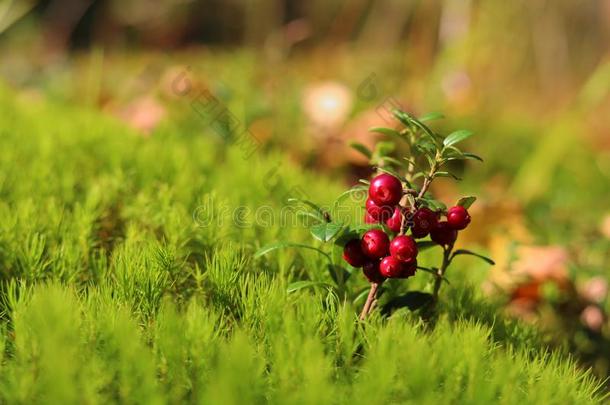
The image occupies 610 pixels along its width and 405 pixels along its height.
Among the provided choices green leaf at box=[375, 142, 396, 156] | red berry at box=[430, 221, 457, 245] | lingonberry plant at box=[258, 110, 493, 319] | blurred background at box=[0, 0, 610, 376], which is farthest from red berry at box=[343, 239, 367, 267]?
blurred background at box=[0, 0, 610, 376]

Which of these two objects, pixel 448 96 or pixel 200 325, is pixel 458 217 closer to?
pixel 200 325

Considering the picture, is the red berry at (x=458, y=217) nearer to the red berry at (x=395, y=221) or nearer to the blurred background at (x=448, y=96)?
the red berry at (x=395, y=221)

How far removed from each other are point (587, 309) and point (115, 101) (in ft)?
9.01

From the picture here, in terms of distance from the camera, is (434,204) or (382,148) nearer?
(434,204)

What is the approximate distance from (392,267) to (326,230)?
0.12m

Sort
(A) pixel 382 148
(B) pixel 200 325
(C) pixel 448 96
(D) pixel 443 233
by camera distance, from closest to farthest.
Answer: (B) pixel 200 325, (D) pixel 443 233, (A) pixel 382 148, (C) pixel 448 96

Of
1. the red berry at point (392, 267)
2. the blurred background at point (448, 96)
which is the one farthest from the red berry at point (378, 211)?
the blurred background at point (448, 96)

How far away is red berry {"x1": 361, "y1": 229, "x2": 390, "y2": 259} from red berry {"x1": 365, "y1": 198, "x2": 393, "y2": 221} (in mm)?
50

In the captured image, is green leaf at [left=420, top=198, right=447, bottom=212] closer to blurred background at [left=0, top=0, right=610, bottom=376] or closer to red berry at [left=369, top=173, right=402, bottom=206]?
red berry at [left=369, top=173, right=402, bottom=206]

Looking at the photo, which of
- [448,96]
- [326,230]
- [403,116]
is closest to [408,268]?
[326,230]

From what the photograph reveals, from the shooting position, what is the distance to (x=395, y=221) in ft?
Result: 3.50

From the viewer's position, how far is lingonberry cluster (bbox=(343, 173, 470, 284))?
983 mm

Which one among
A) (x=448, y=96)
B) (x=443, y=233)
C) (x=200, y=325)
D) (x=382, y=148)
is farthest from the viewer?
(x=448, y=96)

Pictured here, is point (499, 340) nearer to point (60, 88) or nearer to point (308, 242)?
point (308, 242)
